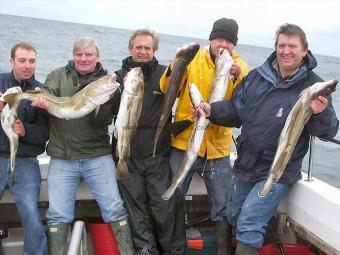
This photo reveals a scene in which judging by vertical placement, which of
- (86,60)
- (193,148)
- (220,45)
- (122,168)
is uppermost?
(220,45)

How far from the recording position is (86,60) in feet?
15.2

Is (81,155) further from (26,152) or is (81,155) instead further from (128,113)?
(128,113)

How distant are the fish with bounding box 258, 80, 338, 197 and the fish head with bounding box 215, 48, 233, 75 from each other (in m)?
0.90

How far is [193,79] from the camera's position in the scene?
4723 mm

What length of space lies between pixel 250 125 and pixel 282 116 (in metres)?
0.33

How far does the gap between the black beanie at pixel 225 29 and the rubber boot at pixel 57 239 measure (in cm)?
259

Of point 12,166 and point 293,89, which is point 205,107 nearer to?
point 293,89

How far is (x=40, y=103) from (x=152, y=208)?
1.64 meters

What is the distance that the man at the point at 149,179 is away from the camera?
4711 mm

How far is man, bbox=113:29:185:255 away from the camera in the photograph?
15.5ft

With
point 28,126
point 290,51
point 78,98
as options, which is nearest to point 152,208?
point 78,98

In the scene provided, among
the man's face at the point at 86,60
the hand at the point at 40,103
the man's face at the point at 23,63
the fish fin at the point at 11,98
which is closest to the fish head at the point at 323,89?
the man's face at the point at 86,60

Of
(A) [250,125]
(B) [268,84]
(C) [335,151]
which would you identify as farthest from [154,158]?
(C) [335,151]

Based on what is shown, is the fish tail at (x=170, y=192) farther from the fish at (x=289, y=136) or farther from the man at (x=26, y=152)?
the man at (x=26, y=152)
